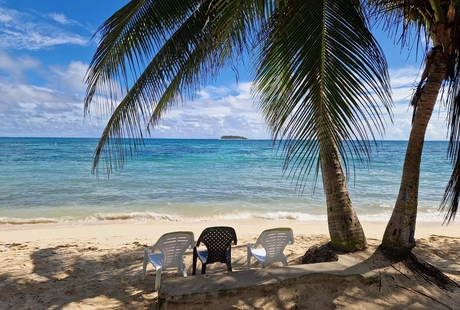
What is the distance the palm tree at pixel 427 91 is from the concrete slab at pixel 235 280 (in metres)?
0.70

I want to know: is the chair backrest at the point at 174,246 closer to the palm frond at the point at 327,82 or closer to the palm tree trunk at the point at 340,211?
the palm tree trunk at the point at 340,211

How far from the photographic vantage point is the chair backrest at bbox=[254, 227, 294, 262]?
167 inches

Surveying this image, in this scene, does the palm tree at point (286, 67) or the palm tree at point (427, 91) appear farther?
the palm tree at point (427, 91)

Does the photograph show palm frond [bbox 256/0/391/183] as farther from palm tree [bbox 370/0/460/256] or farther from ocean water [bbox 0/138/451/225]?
ocean water [bbox 0/138/451/225]

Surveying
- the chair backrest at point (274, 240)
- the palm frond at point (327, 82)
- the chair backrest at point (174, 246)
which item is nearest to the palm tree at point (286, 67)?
the palm frond at point (327, 82)

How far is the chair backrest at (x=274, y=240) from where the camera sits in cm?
424

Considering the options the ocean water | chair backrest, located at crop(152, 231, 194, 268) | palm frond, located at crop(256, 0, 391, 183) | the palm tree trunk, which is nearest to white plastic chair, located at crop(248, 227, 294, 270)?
the palm tree trunk

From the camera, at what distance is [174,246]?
13.3ft

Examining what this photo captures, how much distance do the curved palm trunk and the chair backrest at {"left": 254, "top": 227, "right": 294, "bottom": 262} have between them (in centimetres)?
123

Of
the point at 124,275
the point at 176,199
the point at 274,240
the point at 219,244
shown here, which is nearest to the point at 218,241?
the point at 219,244

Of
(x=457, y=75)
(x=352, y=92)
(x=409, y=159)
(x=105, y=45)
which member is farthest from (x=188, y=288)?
(x=457, y=75)

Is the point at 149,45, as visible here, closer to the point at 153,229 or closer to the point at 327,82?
the point at 327,82

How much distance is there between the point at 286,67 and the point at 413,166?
2.20 meters

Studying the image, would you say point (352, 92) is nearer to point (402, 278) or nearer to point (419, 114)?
point (419, 114)
